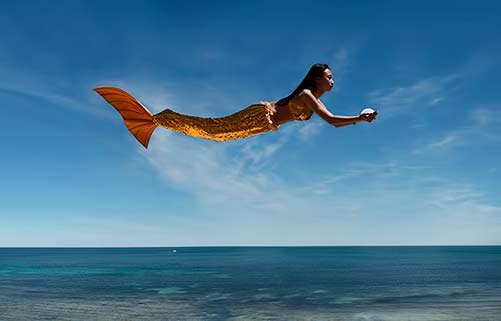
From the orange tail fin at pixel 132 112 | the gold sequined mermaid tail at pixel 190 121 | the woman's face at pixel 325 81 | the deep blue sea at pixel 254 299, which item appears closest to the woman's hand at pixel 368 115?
the woman's face at pixel 325 81

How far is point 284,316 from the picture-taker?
120ft

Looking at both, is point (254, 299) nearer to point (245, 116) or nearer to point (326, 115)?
point (245, 116)

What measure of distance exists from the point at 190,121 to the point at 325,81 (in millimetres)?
1867

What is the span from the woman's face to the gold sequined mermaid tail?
65 cm

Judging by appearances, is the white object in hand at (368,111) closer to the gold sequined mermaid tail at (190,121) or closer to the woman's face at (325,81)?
the woman's face at (325,81)

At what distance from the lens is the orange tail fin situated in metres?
6.10

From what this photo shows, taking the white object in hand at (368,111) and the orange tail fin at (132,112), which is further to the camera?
the orange tail fin at (132,112)

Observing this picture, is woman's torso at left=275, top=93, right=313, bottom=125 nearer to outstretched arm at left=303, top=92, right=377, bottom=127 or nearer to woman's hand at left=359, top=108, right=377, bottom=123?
outstretched arm at left=303, top=92, right=377, bottom=127

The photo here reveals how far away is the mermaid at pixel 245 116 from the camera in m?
4.89

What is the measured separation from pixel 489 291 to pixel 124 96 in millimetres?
59286

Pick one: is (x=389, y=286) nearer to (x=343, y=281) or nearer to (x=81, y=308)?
(x=343, y=281)

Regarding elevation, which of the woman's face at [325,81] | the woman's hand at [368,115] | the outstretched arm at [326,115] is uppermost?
the woman's face at [325,81]

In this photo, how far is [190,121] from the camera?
19.0ft

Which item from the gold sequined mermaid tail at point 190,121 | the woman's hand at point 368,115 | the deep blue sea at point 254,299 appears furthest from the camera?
the deep blue sea at point 254,299
